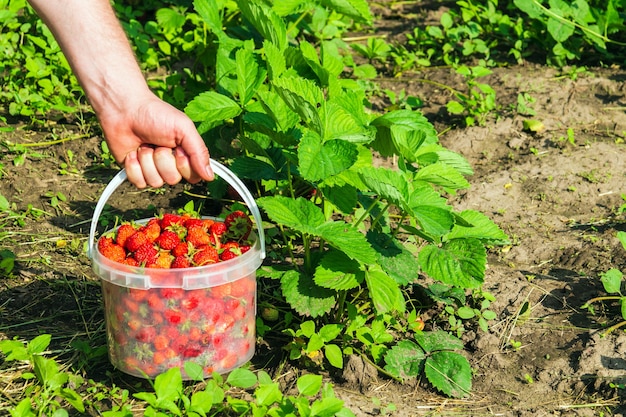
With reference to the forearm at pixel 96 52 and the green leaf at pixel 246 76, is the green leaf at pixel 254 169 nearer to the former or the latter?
the green leaf at pixel 246 76

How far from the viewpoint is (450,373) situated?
252 cm

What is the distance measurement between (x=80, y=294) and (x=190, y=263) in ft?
2.65

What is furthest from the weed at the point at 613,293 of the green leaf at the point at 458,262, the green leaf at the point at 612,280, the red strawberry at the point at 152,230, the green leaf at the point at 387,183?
the red strawberry at the point at 152,230

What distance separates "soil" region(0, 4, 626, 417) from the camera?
99.0 inches

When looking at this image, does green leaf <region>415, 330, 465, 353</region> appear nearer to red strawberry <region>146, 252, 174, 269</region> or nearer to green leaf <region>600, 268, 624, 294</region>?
green leaf <region>600, 268, 624, 294</region>

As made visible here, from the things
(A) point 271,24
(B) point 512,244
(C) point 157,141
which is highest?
(A) point 271,24

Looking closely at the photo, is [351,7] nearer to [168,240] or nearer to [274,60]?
[274,60]

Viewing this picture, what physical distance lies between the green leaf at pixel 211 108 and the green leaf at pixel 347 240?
2.04ft

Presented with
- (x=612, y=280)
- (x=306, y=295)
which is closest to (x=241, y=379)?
(x=306, y=295)

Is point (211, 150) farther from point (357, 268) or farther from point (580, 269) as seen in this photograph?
point (580, 269)

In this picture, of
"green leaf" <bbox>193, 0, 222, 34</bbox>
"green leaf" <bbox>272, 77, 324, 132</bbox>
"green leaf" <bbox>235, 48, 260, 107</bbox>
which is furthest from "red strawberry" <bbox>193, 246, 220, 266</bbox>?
"green leaf" <bbox>193, 0, 222, 34</bbox>

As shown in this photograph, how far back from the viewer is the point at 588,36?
14.8 ft

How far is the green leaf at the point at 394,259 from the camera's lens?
7.98 feet

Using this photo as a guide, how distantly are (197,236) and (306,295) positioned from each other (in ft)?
1.33
